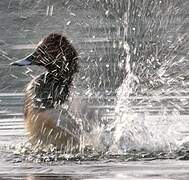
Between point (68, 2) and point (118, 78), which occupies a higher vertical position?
point (68, 2)

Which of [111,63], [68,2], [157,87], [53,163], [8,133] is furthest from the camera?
[68,2]

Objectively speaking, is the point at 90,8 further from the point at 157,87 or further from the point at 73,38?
the point at 157,87

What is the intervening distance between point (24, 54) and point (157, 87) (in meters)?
3.89

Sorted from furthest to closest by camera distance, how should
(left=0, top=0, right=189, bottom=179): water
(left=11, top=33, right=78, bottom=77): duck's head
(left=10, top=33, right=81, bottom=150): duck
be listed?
(left=11, top=33, right=78, bottom=77): duck's head, (left=10, top=33, right=81, bottom=150): duck, (left=0, top=0, right=189, bottom=179): water

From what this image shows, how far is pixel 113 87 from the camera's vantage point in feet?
37.7

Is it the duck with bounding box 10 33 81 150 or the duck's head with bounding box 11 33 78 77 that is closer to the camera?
the duck with bounding box 10 33 81 150

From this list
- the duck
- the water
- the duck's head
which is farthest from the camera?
the duck's head

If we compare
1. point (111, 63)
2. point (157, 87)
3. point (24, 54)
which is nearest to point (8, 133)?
point (157, 87)

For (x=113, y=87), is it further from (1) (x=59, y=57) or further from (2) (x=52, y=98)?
(2) (x=52, y=98)

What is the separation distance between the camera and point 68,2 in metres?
18.3

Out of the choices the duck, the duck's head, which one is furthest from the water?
the duck's head

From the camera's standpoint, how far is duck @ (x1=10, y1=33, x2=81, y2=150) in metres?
8.05

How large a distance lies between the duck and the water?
114 mm

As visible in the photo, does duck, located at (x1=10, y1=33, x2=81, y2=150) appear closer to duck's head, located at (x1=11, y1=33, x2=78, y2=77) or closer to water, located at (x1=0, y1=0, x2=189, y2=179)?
duck's head, located at (x1=11, y1=33, x2=78, y2=77)
